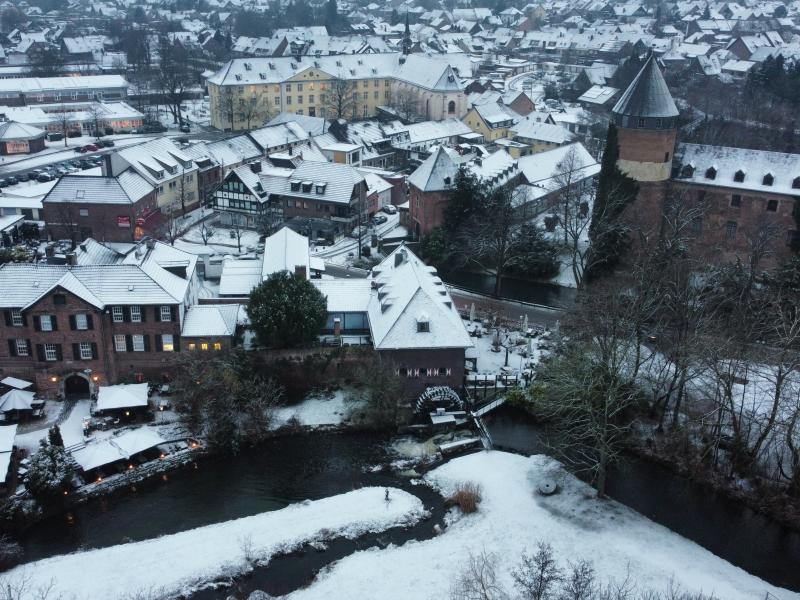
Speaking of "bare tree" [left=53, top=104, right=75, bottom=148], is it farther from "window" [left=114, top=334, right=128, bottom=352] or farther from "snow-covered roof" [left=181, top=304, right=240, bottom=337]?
"window" [left=114, top=334, right=128, bottom=352]

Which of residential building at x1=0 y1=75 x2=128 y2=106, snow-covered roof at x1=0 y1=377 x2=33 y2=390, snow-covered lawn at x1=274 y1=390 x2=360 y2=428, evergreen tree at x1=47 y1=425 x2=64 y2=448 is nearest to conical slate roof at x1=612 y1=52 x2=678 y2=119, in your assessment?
snow-covered lawn at x1=274 y1=390 x2=360 y2=428

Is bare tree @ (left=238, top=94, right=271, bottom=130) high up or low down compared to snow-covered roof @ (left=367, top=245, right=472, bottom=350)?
up

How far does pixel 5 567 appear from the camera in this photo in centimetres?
3559

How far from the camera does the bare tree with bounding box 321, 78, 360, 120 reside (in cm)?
11600

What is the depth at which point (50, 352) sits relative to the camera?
48.7 m

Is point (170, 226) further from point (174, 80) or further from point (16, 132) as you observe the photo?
point (174, 80)

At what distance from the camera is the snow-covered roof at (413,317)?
1941 inches

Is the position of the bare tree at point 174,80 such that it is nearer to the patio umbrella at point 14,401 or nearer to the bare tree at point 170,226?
the bare tree at point 170,226

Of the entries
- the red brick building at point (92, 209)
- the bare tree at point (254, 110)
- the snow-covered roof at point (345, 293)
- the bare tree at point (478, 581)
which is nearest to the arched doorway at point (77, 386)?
the snow-covered roof at point (345, 293)

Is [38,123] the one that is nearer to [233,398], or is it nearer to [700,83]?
[233,398]

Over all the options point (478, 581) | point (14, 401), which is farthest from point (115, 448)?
point (478, 581)

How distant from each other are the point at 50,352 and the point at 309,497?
794 inches

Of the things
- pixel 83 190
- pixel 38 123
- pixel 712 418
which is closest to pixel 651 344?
pixel 712 418

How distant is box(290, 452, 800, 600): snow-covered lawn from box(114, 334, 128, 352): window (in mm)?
22470
